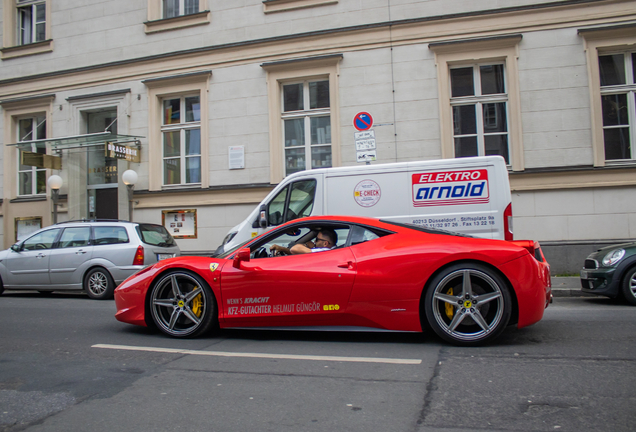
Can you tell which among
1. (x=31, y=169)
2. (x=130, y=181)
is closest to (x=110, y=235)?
(x=130, y=181)

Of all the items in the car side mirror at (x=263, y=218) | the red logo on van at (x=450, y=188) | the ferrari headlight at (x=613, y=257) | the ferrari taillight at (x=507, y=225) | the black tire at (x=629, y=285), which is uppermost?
the red logo on van at (x=450, y=188)

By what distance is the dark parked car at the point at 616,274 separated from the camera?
7.39m

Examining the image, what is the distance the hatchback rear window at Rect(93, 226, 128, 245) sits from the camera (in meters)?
10.1

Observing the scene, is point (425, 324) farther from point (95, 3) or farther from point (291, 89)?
point (95, 3)

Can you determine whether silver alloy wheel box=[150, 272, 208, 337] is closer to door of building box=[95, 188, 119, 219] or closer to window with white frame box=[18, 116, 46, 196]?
door of building box=[95, 188, 119, 219]

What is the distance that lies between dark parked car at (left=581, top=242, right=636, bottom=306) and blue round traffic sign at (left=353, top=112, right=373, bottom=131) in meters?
5.36

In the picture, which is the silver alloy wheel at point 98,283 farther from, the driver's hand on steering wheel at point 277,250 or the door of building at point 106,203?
the door of building at point 106,203

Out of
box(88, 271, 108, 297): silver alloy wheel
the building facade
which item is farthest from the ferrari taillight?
box(88, 271, 108, 297): silver alloy wheel

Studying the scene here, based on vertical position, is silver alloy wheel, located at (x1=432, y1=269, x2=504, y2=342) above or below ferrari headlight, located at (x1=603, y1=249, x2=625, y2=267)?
below

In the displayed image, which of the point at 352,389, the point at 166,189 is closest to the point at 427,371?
the point at 352,389

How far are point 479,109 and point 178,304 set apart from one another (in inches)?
387

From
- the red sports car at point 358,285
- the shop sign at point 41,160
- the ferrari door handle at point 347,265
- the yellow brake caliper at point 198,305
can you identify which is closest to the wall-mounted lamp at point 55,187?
the shop sign at point 41,160

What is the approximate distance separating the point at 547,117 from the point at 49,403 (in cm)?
1169

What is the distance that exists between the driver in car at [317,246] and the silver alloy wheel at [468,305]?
1173 mm
